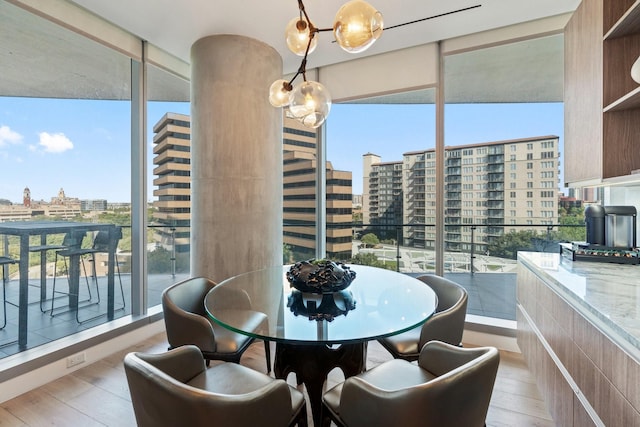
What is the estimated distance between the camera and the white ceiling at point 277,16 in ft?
8.21

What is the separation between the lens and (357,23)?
4.75ft

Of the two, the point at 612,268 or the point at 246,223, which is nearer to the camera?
the point at 612,268

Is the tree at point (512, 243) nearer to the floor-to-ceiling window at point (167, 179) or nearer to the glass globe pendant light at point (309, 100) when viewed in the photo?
the glass globe pendant light at point (309, 100)

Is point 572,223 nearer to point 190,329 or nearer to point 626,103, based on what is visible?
point 626,103

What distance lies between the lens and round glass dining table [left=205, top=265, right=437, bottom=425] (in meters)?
1.38

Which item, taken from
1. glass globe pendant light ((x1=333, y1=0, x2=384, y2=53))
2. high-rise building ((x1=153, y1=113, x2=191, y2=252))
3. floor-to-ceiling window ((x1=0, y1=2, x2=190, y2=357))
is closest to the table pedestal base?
glass globe pendant light ((x1=333, y1=0, x2=384, y2=53))

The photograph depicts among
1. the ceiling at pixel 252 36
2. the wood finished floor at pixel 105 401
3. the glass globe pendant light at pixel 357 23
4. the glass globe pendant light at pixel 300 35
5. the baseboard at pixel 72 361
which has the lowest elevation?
the wood finished floor at pixel 105 401

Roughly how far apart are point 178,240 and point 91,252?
0.94 meters

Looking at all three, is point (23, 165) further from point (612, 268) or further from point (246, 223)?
point (612, 268)

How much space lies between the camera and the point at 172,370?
1.38 meters

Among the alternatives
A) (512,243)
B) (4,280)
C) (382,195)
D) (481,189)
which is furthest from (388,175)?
(4,280)

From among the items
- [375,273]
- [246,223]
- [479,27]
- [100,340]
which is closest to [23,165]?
[100,340]

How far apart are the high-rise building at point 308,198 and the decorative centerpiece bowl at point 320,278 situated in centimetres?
199

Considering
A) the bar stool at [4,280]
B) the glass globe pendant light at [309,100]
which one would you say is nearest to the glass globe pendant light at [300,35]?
the glass globe pendant light at [309,100]
